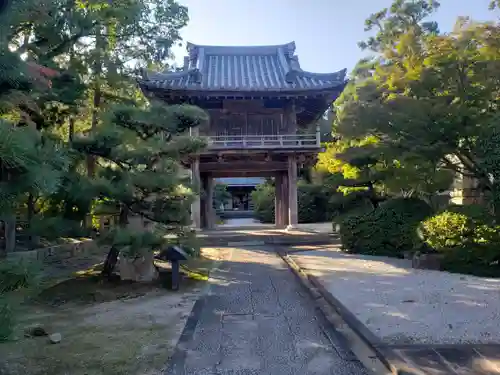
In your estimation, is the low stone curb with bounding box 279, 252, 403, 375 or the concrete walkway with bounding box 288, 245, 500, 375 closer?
the concrete walkway with bounding box 288, 245, 500, 375

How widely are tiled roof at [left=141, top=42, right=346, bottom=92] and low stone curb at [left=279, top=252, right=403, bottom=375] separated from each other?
33.1 ft

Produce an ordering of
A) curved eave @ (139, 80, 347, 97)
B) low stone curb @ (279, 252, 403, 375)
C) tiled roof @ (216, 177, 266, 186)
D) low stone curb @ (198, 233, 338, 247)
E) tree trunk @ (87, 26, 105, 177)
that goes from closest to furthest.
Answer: low stone curb @ (279, 252, 403, 375) → tree trunk @ (87, 26, 105, 177) → low stone curb @ (198, 233, 338, 247) → curved eave @ (139, 80, 347, 97) → tiled roof @ (216, 177, 266, 186)

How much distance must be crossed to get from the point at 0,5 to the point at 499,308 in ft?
19.9

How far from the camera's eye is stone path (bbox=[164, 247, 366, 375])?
387 centimetres

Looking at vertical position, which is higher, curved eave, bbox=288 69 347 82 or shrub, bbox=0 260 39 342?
curved eave, bbox=288 69 347 82

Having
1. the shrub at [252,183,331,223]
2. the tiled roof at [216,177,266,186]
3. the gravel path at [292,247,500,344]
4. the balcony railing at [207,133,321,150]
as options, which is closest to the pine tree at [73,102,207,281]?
the gravel path at [292,247,500,344]

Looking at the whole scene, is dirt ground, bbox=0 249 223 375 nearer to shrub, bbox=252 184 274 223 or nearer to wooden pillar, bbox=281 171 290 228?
wooden pillar, bbox=281 171 290 228

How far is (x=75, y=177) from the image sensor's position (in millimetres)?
6961

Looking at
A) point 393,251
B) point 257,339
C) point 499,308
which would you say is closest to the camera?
point 257,339

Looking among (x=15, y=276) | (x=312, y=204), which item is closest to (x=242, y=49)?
(x=312, y=204)

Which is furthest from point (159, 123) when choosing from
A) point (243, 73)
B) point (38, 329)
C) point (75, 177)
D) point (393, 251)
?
point (243, 73)

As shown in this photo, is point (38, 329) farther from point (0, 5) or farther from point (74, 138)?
point (0, 5)

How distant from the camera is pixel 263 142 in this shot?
55.4ft

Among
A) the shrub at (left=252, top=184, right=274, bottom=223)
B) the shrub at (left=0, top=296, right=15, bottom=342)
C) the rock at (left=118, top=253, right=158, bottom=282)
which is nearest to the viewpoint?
the shrub at (left=0, top=296, right=15, bottom=342)
